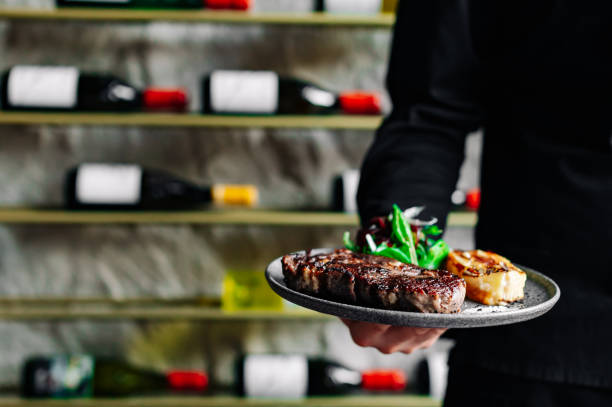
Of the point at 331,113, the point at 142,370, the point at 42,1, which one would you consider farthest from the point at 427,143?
the point at 42,1

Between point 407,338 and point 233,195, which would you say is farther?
point 233,195

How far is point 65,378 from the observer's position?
1521mm

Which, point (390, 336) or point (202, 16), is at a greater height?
point (202, 16)

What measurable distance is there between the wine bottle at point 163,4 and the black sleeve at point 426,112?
2.36 ft

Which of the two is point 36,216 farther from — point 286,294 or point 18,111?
point 286,294

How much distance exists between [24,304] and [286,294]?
1334mm

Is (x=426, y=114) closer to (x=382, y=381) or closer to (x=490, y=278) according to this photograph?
(x=490, y=278)

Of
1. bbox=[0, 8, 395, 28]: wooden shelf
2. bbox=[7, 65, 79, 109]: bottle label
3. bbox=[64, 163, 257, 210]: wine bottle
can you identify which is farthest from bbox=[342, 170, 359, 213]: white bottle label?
bbox=[7, 65, 79, 109]: bottle label

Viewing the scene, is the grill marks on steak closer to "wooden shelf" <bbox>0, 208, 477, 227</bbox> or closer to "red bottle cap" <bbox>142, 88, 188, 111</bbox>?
"wooden shelf" <bbox>0, 208, 477, 227</bbox>

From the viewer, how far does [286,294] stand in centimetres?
52

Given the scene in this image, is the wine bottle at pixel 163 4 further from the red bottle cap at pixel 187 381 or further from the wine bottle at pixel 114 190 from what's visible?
the red bottle cap at pixel 187 381

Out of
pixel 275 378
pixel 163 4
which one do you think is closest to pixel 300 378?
pixel 275 378

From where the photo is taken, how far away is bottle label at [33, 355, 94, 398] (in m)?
1.51

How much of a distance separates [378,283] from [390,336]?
3.9 inches
